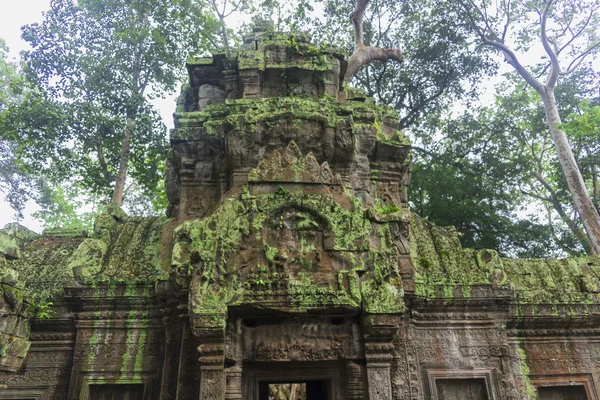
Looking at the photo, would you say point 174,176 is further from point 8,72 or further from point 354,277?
point 8,72

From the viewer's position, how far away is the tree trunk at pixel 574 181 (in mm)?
13342

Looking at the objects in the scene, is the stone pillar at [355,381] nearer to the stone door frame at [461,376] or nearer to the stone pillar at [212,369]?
the stone door frame at [461,376]

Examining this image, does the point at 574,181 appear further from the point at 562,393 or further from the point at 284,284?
the point at 284,284

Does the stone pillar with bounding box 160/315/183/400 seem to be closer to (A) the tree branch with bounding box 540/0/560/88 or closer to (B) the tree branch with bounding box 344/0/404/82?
(B) the tree branch with bounding box 344/0/404/82

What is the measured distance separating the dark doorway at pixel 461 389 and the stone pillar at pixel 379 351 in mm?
1497

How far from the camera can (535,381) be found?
7129mm

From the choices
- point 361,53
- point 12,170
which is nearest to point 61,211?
point 12,170

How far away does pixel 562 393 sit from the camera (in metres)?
7.30

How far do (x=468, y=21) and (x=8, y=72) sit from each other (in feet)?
73.9

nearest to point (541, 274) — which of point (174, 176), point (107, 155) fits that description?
point (174, 176)

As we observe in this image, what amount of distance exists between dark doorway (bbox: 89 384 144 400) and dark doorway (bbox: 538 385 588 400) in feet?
19.9

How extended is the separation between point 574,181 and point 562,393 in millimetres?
8779

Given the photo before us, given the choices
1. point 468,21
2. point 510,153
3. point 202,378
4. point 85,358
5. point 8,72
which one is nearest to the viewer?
point 202,378

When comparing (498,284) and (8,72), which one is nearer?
(498,284)
